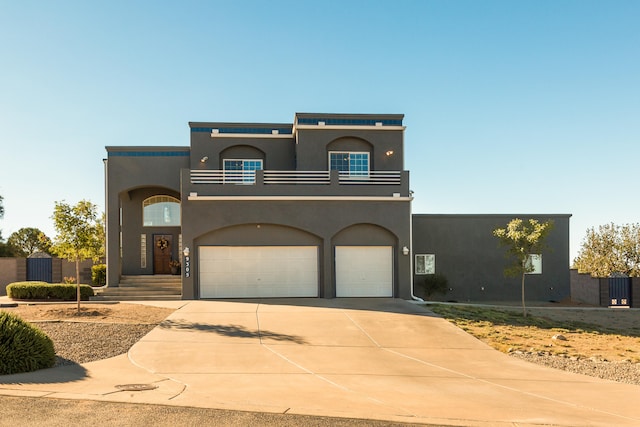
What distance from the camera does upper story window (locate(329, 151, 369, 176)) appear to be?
83.9ft

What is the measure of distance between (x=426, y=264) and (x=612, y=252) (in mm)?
20440

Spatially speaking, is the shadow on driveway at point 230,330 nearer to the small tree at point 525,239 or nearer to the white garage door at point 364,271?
the white garage door at point 364,271

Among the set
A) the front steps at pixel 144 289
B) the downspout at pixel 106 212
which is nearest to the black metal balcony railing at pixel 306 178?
the downspout at pixel 106 212

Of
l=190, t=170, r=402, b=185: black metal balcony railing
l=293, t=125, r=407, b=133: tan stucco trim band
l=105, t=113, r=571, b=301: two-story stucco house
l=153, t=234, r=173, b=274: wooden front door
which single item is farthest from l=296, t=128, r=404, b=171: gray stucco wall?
l=153, t=234, r=173, b=274: wooden front door

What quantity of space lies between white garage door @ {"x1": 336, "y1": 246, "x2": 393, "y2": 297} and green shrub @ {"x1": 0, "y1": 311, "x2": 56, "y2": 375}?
13.8m

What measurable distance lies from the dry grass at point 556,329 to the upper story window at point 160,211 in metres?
14.6

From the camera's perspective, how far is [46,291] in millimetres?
21656

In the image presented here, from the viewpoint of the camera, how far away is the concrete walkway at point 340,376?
805 cm

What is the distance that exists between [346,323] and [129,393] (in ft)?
32.1

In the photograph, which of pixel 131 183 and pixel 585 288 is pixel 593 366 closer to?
pixel 585 288

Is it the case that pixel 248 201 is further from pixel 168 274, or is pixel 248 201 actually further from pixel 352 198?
pixel 168 274

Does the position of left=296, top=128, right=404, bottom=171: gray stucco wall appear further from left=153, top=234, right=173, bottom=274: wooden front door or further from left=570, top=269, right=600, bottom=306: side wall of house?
left=570, top=269, right=600, bottom=306: side wall of house

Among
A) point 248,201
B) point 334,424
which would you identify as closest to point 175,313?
point 248,201

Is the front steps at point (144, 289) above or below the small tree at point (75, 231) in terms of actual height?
below
